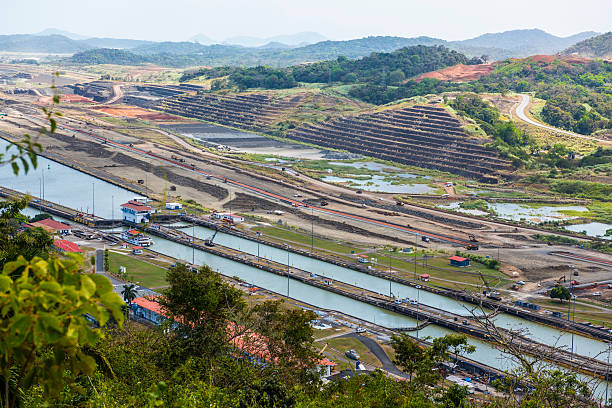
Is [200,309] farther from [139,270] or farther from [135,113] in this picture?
[135,113]

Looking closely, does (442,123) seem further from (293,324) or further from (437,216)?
(293,324)

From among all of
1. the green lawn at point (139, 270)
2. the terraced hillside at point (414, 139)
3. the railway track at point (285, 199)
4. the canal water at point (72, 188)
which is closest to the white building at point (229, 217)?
the railway track at point (285, 199)

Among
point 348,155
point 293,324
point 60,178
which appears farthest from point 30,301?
point 348,155

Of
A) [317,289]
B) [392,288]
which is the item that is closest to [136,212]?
[317,289]

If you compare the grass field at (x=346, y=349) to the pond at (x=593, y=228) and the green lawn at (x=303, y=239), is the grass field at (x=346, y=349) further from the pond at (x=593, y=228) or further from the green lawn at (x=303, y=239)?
the pond at (x=593, y=228)

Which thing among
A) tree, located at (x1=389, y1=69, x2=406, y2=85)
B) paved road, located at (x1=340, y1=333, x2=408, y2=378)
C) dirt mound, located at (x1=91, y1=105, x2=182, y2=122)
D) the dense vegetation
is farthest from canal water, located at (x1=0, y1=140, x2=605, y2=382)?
tree, located at (x1=389, y1=69, x2=406, y2=85)
